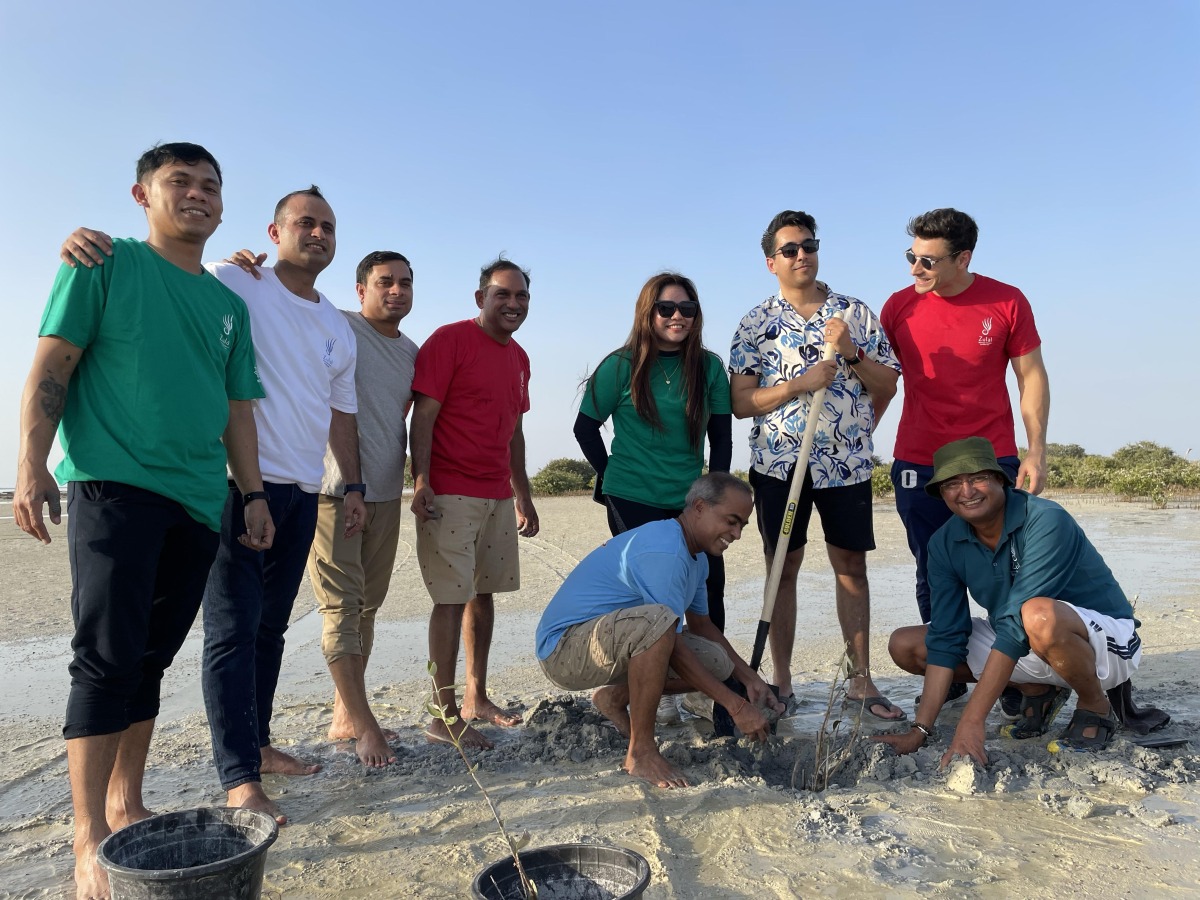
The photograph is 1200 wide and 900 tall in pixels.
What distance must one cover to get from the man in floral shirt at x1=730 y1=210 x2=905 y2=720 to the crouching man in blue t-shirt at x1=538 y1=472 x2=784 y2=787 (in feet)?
2.77

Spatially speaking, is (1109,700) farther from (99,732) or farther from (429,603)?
(429,603)

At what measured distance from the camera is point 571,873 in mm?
2393

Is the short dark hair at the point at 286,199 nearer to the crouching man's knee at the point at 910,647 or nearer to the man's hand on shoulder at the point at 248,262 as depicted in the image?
the man's hand on shoulder at the point at 248,262

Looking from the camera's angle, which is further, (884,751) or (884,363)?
(884,363)

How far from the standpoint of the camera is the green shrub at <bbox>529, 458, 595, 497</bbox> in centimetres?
2711

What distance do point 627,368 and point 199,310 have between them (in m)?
2.16

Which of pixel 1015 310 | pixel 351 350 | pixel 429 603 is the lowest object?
pixel 429 603

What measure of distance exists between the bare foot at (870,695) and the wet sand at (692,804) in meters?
0.21

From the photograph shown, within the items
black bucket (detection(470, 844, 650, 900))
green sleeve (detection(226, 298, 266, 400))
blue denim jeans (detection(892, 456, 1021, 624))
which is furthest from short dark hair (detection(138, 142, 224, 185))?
blue denim jeans (detection(892, 456, 1021, 624))

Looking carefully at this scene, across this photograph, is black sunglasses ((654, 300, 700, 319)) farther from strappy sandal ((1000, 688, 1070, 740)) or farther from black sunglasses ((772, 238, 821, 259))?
strappy sandal ((1000, 688, 1070, 740))

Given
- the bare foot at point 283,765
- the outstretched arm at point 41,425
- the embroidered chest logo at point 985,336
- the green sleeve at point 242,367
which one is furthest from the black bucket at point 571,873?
the embroidered chest logo at point 985,336

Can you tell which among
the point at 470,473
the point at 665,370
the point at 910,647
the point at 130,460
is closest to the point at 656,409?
the point at 665,370

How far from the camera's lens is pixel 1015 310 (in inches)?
187

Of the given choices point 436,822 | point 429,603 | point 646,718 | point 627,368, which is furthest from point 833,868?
point 429,603
